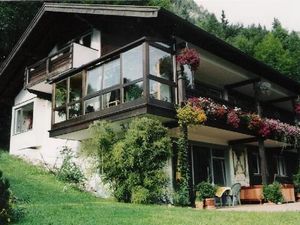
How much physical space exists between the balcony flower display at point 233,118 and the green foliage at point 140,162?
1.21m

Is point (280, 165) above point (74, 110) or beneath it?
beneath

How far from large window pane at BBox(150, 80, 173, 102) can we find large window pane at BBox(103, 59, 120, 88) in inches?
56.6

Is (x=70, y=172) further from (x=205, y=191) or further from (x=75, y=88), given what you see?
(x=205, y=191)

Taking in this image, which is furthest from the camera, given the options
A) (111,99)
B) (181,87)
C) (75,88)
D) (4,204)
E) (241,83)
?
(241,83)

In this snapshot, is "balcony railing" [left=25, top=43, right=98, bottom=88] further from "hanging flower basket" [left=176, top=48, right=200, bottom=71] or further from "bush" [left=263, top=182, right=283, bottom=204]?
"bush" [left=263, top=182, right=283, bottom=204]

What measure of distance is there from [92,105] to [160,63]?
344 cm

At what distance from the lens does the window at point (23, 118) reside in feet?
76.8

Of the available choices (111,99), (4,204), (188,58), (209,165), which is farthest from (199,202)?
(4,204)

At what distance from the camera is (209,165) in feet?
61.7

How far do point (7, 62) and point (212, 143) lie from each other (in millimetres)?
12494

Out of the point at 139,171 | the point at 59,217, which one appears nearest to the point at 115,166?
the point at 139,171

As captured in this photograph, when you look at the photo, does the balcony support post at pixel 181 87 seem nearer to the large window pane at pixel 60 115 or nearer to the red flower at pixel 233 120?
the red flower at pixel 233 120

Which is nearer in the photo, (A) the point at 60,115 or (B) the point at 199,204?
(B) the point at 199,204

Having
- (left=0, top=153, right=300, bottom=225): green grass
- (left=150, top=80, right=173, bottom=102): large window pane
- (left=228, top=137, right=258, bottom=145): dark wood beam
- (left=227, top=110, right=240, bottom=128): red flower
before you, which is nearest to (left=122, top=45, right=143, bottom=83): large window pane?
(left=150, top=80, right=173, bottom=102): large window pane
